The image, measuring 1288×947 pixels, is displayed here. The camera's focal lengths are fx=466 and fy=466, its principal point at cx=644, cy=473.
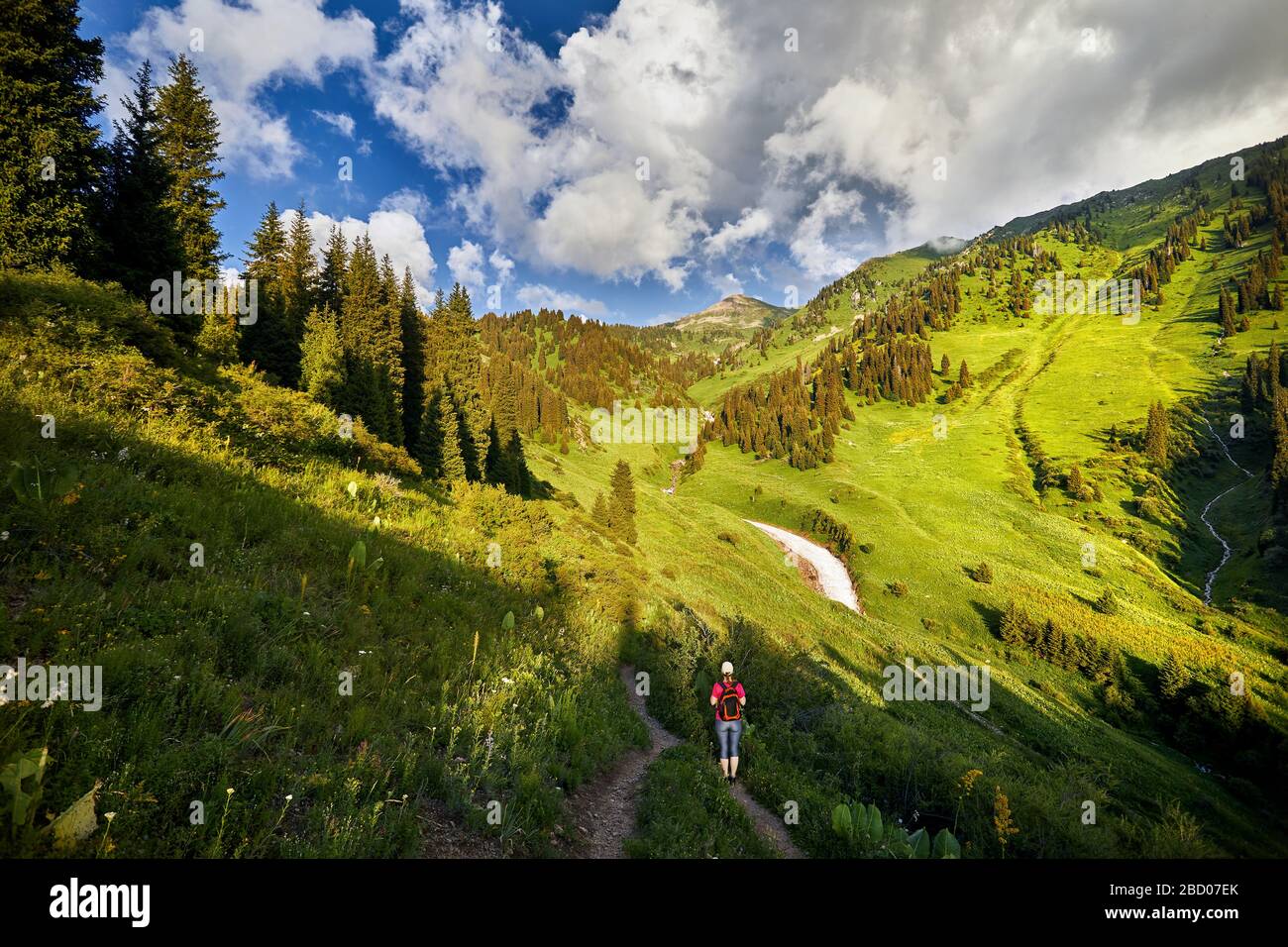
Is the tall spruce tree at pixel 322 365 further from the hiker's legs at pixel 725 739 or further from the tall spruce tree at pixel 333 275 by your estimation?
the hiker's legs at pixel 725 739

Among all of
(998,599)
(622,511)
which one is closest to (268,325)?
(622,511)

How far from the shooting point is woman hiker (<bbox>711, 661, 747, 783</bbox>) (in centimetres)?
1073

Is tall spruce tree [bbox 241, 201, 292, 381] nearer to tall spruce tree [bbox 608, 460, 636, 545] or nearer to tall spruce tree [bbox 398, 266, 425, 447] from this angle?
tall spruce tree [bbox 398, 266, 425, 447]

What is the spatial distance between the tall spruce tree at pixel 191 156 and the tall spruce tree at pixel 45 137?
506 inches

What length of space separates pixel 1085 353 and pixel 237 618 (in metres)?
160

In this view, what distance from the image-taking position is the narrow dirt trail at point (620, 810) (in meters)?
7.34

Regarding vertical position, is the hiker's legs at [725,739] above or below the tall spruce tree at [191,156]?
below

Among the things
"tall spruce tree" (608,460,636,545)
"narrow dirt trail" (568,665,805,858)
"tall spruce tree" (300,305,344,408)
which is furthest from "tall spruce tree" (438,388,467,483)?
"narrow dirt trail" (568,665,805,858)

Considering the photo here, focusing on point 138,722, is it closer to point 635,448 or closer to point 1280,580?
point 1280,580

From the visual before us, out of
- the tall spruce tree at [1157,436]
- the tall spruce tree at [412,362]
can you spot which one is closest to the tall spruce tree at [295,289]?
the tall spruce tree at [412,362]

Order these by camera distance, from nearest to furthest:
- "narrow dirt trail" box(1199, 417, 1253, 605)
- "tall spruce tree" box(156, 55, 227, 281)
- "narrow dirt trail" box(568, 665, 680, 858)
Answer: "narrow dirt trail" box(568, 665, 680, 858), "tall spruce tree" box(156, 55, 227, 281), "narrow dirt trail" box(1199, 417, 1253, 605)

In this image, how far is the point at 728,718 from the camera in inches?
423

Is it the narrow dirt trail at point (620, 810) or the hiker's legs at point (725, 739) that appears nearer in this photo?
the narrow dirt trail at point (620, 810)

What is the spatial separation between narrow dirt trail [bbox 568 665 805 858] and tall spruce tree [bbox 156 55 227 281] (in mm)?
34894
